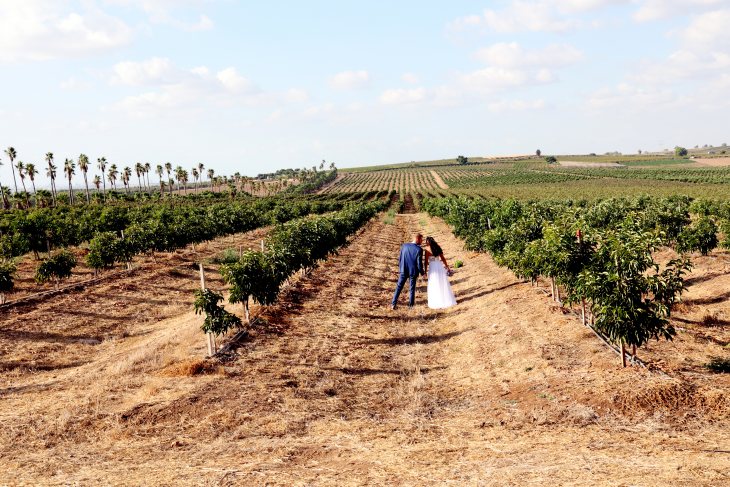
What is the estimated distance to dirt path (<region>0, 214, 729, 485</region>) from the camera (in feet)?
24.4

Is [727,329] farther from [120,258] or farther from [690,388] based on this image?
[120,258]

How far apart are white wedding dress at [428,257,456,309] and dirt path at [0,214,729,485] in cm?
114

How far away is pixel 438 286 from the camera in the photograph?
16.6 meters

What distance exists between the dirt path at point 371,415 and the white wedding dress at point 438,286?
114 cm

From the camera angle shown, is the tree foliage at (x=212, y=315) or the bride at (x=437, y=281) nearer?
the tree foliage at (x=212, y=315)

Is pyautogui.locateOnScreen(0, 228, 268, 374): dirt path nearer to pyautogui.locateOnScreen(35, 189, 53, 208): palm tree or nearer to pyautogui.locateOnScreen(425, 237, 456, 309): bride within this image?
pyautogui.locateOnScreen(425, 237, 456, 309): bride

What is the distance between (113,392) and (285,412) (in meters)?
4.41

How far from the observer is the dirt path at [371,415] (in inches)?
292

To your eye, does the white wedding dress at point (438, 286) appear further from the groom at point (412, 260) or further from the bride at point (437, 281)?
the groom at point (412, 260)

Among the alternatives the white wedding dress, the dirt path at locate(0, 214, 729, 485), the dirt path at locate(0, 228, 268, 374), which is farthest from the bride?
the dirt path at locate(0, 228, 268, 374)

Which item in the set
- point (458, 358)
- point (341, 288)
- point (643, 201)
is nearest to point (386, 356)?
point (458, 358)

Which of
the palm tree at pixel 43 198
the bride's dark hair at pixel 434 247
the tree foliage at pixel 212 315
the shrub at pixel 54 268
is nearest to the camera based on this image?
the tree foliage at pixel 212 315

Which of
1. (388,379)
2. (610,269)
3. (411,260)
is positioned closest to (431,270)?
(411,260)

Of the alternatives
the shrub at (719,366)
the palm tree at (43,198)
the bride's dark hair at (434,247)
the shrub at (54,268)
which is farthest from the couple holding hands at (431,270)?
the palm tree at (43,198)
